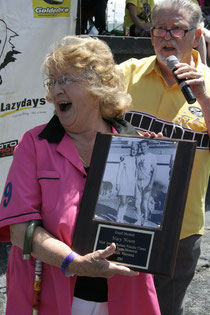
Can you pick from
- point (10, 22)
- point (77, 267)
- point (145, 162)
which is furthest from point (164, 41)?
point (10, 22)

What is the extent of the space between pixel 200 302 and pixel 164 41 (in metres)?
2.41

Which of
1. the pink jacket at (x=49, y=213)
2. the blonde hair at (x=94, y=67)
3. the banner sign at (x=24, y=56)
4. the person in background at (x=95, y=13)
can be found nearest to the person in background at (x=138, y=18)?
the person in background at (x=95, y=13)

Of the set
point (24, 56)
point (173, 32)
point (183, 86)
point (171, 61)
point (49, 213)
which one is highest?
point (24, 56)

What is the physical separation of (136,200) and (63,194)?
298 millimetres

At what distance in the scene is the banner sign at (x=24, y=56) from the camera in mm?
4586

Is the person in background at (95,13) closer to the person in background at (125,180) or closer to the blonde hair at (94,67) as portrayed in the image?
the blonde hair at (94,67)

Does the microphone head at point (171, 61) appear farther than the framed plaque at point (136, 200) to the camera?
Yes

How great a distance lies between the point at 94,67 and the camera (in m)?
2.24

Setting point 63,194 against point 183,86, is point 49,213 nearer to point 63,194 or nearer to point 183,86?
point 63,194

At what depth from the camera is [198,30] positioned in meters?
2.97

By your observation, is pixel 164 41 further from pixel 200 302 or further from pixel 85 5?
pixel 85 5

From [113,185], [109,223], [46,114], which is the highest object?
[46,114]

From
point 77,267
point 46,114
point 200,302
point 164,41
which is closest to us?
point 77,267

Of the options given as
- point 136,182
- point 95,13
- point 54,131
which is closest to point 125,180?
point 136,182
